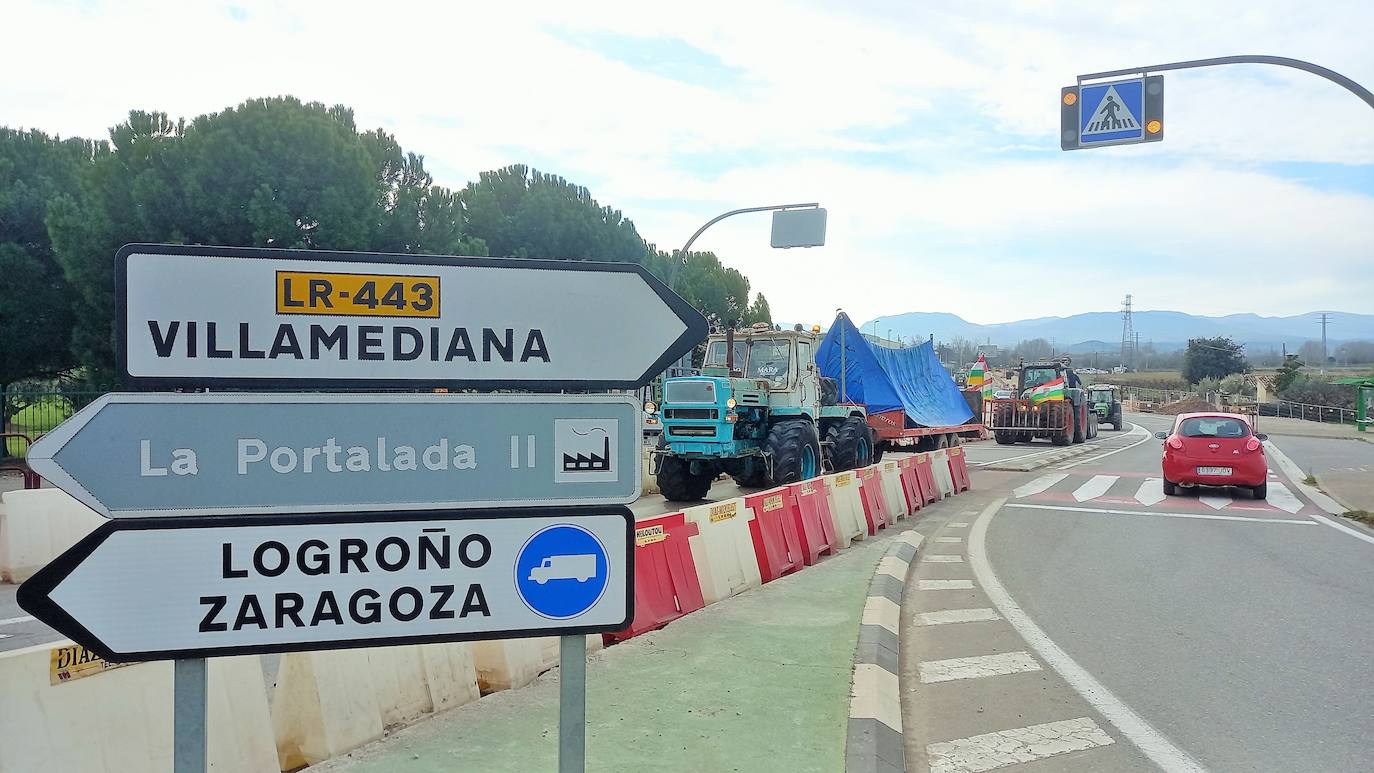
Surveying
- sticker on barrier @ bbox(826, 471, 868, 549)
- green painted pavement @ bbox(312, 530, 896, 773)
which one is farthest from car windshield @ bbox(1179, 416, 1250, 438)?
green painted pavement @ bbox(312, 530, 896, 773)

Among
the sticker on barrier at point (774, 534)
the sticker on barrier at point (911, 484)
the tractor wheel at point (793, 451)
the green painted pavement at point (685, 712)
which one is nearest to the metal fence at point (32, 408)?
the tractor wheel at point (793, 451)

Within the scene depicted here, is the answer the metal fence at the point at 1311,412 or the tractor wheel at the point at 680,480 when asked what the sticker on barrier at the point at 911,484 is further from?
the metal fence at the point at 1311,412

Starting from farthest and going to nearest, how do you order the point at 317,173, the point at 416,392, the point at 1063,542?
the point at 317,173
the point at 1063,542
the point at 416,392

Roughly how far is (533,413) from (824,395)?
1630cm

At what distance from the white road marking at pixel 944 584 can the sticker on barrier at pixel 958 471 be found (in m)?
8.34

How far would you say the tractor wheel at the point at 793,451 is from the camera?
14.9m

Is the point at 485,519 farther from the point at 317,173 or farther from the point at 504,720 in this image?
the point at 317,173

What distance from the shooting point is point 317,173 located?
909 inches

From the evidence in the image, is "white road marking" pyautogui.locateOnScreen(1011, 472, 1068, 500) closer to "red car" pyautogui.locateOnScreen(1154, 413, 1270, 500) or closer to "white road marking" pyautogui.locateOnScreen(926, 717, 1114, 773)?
"red car" pyautogui.locateOnScreen(1154, 413, 1270, 500)

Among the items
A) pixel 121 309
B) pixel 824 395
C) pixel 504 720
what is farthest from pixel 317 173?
pixel 121 309

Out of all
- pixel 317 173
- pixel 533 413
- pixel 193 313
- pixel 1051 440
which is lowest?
pixel 1051 440

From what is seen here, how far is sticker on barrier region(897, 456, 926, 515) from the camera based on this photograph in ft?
46.6

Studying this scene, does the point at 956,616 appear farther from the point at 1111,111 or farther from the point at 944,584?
the point at 1111,111

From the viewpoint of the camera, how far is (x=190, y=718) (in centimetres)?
230
